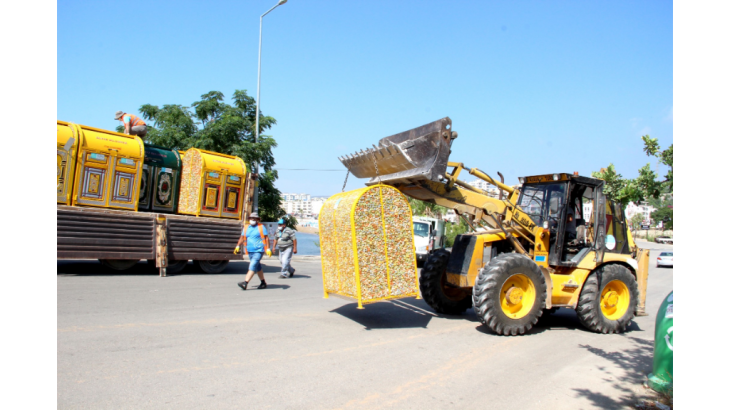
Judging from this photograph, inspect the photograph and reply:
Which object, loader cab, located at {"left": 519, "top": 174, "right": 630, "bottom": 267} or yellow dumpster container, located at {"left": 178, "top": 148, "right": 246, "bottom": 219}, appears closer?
loader cab, located at {"left": 519, "top": 174, "right": 630, "bottom": 267}

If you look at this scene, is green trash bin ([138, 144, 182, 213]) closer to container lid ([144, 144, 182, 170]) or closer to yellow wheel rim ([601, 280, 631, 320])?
container lid ([144, 144, 182, 170])

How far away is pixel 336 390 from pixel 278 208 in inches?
881

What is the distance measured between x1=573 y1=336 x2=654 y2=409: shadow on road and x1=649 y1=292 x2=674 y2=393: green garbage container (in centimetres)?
22

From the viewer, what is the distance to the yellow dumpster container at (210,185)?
13.1 metres

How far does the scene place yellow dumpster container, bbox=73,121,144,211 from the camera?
11094mm

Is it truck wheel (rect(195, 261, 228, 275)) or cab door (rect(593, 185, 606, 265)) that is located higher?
cab door (rect(593, 185, 606, 265))

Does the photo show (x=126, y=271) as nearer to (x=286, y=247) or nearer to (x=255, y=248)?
(x=286, y=247)

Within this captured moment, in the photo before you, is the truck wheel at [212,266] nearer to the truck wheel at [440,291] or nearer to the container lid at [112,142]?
the container lid at [112,142]

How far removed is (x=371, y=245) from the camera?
703 centimetres

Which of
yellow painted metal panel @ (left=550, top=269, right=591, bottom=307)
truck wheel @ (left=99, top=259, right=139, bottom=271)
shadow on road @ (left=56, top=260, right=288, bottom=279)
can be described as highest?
yellow painted metal panel @ (left=550, top=269, right=591, bottom=307)

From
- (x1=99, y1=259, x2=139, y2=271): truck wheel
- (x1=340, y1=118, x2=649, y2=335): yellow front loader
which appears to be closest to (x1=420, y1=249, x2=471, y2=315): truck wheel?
(x1=340, y1=118, x2=649, y2=335): yellow front loader

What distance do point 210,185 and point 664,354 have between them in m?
11.3

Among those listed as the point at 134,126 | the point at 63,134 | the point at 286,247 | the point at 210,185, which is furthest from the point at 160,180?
the point at 286,247
